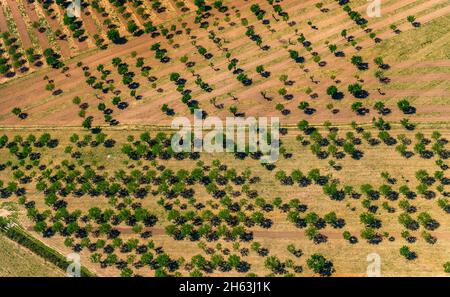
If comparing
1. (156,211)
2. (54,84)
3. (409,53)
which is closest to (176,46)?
(54,84)

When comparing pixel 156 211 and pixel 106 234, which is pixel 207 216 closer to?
pixel 156 211

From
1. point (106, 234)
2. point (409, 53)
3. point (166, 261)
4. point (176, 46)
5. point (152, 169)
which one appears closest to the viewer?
point (166, 261)
